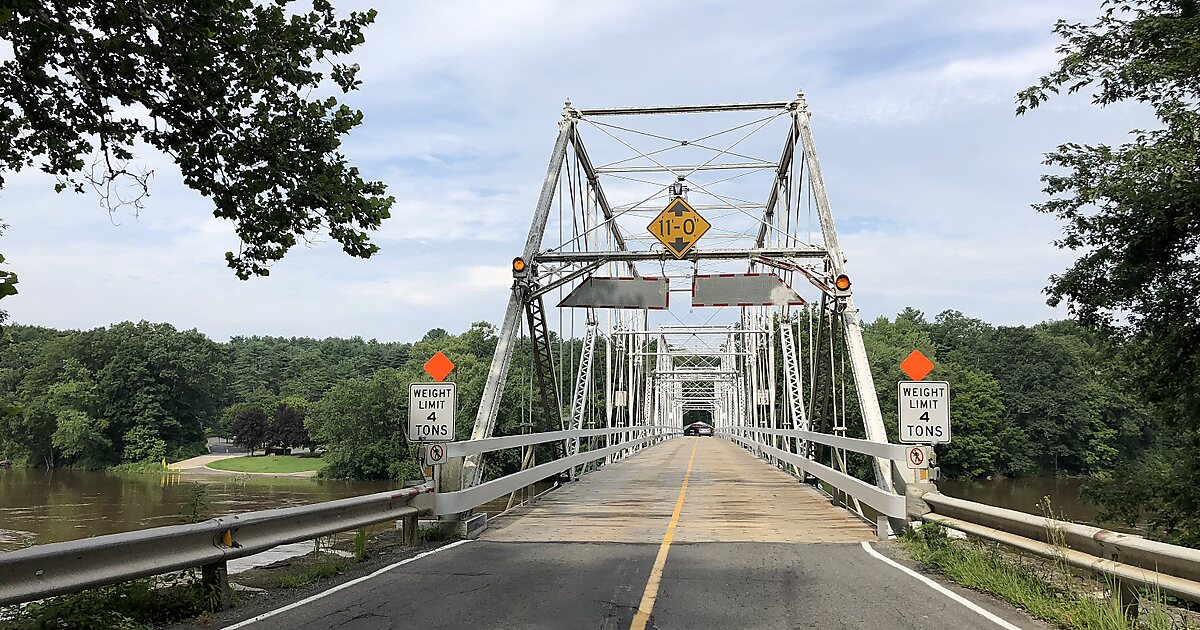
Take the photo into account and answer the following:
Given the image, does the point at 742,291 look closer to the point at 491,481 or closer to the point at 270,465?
the point at 491,481

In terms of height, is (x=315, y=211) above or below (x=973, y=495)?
above

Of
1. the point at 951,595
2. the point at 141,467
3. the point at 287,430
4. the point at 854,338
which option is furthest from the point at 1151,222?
the point at 287,430

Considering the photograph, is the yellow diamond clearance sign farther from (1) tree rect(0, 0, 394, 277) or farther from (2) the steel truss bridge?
(1) tree rect(0, 0, 394, 277)

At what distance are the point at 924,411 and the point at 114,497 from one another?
46608 millimetres

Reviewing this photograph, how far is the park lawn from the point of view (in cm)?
6950

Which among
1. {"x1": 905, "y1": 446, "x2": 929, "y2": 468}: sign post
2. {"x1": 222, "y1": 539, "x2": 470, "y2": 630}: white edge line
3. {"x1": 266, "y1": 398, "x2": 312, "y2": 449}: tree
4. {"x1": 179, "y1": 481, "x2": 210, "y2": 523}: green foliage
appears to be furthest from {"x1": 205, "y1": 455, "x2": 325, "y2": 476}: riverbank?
{"x1": 905, "y1": 446, "x2": 929, "y2": 468}: sign post

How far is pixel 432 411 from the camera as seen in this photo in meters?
10.6

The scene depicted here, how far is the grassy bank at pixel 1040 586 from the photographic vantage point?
529 cm

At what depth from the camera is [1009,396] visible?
233 ft

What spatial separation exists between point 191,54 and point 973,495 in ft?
177

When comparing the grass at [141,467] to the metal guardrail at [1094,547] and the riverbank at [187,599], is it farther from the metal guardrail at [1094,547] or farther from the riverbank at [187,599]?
the metal guardrail at [1094,547]

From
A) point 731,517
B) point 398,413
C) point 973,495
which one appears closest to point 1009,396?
point 973,495

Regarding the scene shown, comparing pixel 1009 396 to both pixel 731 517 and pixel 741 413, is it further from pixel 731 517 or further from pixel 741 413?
pixel 731 517

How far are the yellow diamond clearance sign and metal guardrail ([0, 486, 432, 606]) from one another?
339 inches
